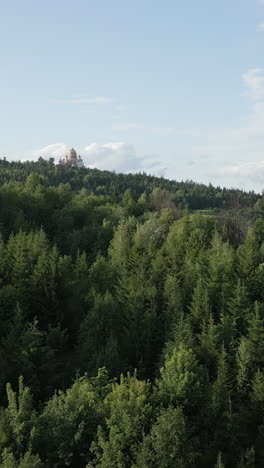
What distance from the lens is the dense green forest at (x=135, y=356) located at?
3083 cm

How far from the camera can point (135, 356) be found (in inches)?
1959

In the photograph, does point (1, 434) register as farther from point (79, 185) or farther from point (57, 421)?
point (79, 185)

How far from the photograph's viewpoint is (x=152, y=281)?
58719 mm

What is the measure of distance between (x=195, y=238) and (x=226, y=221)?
18.7 m

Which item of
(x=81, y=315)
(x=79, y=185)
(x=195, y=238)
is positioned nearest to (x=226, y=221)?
(x=195, y=238)

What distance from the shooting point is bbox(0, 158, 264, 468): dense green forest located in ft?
101

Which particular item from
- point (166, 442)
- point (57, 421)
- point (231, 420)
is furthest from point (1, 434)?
point (231, 420)

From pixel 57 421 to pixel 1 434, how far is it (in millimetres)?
3869

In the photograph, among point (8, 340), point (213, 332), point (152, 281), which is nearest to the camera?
point (8, 340)

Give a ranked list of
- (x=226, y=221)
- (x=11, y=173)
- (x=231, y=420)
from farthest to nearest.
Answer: (x=11, y=173)
(x=226, y=221)
(x=231, y=420)

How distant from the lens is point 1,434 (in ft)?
99.9

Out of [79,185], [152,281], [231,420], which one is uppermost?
[79,185]

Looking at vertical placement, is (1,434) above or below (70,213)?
below

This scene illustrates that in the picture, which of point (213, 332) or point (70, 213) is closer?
point (213, 332)
